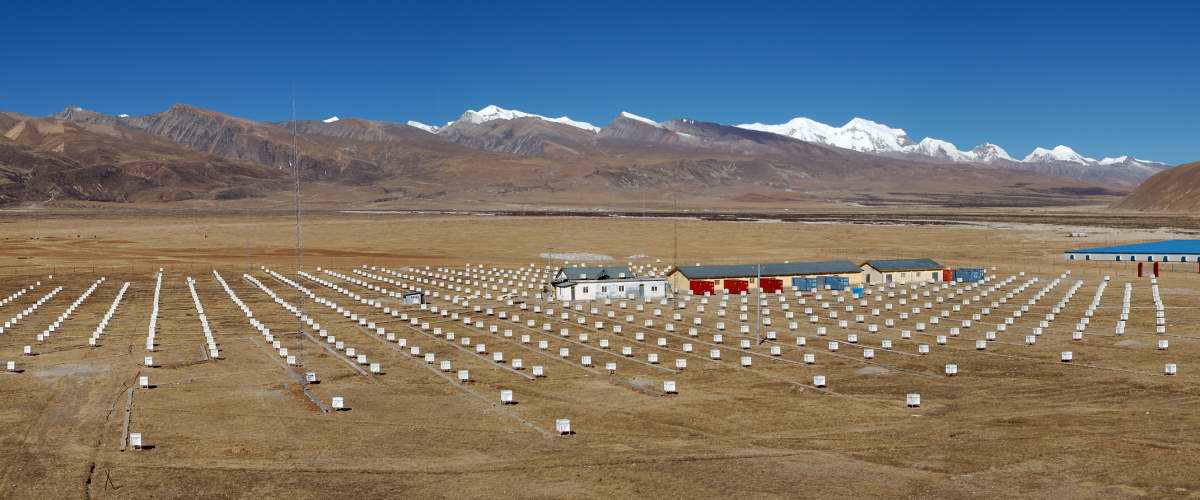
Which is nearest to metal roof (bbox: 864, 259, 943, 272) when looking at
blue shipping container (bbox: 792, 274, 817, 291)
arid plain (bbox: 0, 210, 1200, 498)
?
blue shipping container (bbox: 792, 274, 817, 291)

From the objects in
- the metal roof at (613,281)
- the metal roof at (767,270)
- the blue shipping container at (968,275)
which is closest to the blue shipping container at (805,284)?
the metal roof at (767,270)

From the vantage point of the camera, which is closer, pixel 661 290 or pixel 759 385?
pixel 759 385

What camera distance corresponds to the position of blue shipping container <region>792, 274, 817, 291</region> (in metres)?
95.5

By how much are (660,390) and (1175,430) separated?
769 inches

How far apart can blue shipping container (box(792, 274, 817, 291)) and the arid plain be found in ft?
29.8

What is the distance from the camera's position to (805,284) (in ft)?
315

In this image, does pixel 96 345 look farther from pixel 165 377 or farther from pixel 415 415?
pixel 415 415

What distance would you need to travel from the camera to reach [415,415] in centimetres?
4206

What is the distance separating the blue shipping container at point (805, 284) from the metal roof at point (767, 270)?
4.71 ft

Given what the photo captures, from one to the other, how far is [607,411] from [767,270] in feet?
185

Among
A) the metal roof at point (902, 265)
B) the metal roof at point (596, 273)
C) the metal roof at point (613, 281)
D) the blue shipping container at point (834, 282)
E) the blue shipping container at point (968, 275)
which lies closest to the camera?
the metal roof at point (613, 281)

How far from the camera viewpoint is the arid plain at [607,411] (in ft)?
105

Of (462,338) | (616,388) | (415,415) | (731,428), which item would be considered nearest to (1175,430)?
(731,428)

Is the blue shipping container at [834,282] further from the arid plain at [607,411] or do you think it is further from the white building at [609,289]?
the white building at [609,289]
